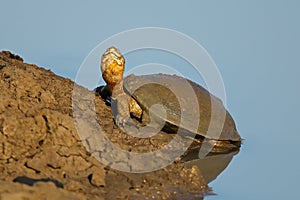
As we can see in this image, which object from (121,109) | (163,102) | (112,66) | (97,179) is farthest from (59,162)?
(112,66)

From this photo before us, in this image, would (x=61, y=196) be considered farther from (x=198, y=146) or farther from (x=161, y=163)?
(x=198, y=146)

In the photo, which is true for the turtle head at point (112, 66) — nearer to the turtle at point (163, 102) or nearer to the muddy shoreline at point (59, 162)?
the turtle at point (163, 102)

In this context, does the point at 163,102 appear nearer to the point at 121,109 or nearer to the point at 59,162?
the point at 121,109

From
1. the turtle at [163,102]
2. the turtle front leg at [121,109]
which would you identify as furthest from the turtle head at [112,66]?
the turtle front leg at [121,109]

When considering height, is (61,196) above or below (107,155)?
below

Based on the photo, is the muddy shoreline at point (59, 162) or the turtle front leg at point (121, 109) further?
the turtle front leg at point (121, 109)

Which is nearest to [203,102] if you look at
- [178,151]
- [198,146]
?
[198,146]

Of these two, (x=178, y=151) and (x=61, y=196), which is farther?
(x=178, y=151)

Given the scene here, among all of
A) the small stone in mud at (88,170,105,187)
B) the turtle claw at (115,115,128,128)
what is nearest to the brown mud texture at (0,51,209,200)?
the small stone in mud at (88,170,105,187)
